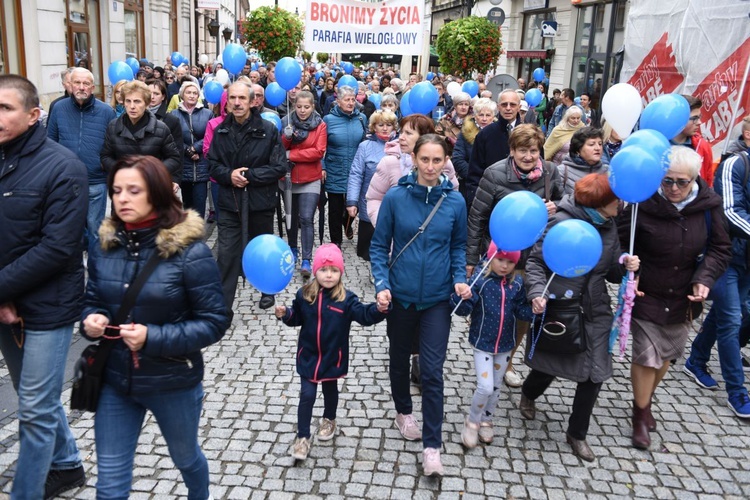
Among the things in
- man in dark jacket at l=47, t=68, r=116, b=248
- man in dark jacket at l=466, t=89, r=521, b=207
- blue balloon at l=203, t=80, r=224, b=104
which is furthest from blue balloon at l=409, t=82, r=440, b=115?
man in dark jacket at l=47, t=68, r=116, b=248

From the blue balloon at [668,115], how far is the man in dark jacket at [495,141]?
1.71m

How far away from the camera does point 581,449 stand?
163 inches

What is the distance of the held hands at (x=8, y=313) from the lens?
3019mm

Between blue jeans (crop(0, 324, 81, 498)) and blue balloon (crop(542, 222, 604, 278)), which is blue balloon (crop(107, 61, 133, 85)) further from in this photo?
blue balloon (crop(542, 222, 604, 278))

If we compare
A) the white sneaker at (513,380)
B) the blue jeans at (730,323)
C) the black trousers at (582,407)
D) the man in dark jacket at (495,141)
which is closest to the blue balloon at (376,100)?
the man in dark jacket at (495,141)

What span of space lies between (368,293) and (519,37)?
23649mm

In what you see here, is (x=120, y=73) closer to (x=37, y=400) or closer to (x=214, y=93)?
(x=214, y=93)

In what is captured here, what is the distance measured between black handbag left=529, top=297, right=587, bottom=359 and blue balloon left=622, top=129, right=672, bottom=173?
94cm

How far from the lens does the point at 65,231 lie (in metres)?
3.01

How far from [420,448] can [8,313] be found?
8.04 feet

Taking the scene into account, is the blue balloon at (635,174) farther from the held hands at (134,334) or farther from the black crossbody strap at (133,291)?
the held hands at (134,334)

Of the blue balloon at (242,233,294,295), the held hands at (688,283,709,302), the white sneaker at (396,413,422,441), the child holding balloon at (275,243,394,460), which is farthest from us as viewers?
the white sneaker at (396,413,422,441)

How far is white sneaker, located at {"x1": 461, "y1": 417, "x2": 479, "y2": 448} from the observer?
4.19 metres

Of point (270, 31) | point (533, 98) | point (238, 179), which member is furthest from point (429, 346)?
point (270, 31)
